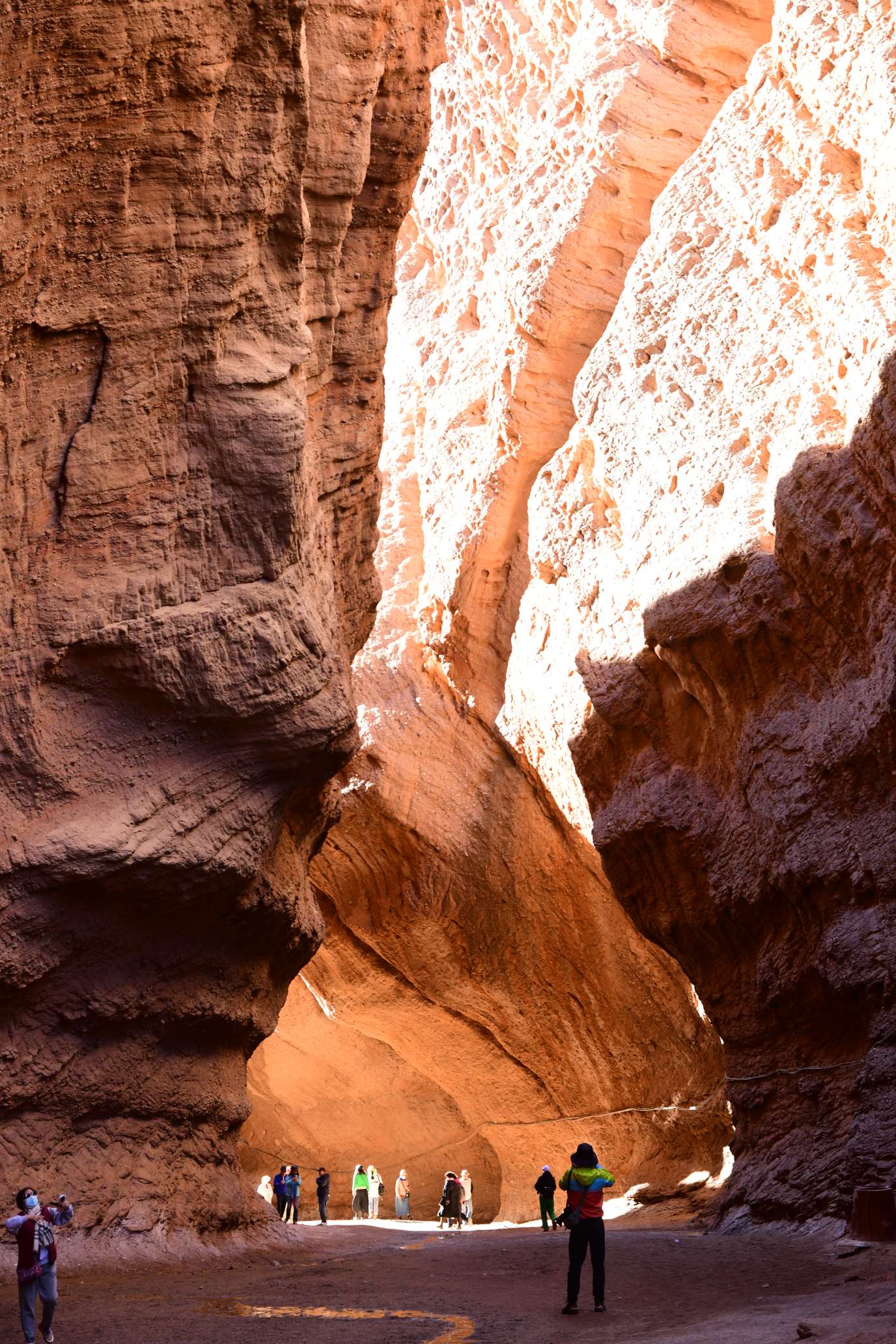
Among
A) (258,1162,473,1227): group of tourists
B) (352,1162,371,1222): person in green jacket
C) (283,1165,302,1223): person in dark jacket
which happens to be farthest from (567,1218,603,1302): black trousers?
(352,1162,371,1222): person in green jacket

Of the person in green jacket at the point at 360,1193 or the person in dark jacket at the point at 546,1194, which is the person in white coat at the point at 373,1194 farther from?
the person in dark jacket at the point at 546,1194

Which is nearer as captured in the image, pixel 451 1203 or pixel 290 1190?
pixel 290 1190

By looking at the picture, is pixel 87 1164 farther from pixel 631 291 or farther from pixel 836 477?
pixel 631 291

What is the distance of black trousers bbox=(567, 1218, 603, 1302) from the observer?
7.77 meters

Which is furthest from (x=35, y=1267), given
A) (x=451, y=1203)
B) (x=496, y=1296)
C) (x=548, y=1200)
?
(x=451, y=1203)

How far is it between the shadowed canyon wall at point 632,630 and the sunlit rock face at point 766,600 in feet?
0.15

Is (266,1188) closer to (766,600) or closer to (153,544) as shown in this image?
(766,600)

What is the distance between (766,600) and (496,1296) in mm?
6935

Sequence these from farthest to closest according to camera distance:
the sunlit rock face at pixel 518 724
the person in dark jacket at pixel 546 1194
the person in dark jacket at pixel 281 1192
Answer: the sunlit rock face at pixel 518 724 → the person in dark jacket at pixel 281 1192 → the person in dark jacket at pixel 546 1194

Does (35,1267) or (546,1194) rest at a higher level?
(35,1267)

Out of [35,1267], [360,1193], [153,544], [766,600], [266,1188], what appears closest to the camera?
[35,1267]

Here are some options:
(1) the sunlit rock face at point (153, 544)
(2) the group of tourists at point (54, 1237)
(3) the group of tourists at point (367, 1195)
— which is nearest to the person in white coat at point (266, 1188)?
(3) the group of tourists at point (367, 1195)

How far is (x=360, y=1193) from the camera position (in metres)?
20.8

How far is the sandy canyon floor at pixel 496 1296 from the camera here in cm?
700
